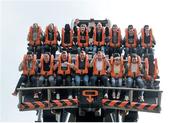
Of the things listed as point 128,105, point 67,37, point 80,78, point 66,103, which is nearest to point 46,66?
point 80,78

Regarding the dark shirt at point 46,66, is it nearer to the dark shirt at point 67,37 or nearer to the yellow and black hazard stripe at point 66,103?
the yellow and black hazard stripe at point 66,103

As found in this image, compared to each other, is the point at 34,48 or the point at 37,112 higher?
the point at 34,48

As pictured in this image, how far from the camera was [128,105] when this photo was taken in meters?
20.9

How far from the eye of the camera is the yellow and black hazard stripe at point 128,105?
2083 cm

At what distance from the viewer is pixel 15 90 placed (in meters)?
22.1

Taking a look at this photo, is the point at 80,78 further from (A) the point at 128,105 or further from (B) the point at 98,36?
(B) the point at 98,36

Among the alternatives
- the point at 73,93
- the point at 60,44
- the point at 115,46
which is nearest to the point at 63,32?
the point at 60,44

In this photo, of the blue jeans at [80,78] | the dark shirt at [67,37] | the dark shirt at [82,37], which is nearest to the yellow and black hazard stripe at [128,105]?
the blue jeans at [80,78]

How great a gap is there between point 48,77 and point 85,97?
1.61 m

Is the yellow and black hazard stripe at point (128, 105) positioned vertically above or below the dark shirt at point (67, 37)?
below

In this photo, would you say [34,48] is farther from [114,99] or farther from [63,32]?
[114,99]

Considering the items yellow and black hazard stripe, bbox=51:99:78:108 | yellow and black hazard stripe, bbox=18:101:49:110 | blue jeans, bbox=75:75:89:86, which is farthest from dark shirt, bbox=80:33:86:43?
yellow and black hazard stripe, bbox=18:101:49:110

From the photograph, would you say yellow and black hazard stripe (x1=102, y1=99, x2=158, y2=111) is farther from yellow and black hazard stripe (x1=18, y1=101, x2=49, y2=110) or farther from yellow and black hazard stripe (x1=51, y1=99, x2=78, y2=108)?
yellow and black hazard stripe (x1=18, y1=101, x2=49, y2=110)

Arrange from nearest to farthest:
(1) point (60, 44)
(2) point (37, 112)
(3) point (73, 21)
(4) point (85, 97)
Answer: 1. (4) point (85, 97)
2. (2) point (37, 112)
3. (1) point (60, 44)
4. (3) point (73, 21)
